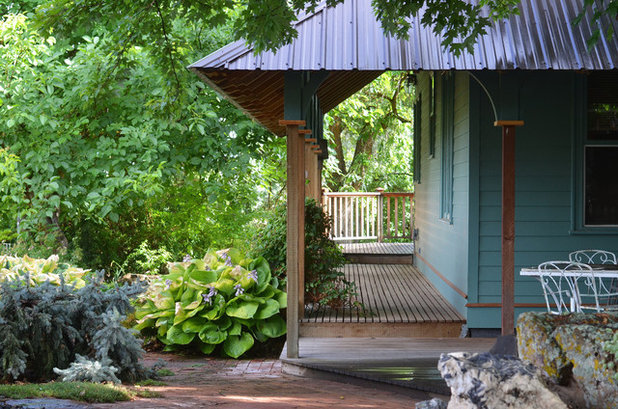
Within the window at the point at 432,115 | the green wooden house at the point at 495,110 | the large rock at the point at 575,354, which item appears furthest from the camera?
the window at the point at 432,115

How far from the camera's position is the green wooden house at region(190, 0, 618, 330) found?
658 centimetres

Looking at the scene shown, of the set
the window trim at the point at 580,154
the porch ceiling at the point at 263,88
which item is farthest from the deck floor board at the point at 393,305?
the porch ceiling at the point at 263,88

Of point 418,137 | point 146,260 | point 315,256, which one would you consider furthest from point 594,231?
point 146,260

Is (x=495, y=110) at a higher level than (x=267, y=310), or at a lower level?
higher

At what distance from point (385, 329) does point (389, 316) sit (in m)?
0.31

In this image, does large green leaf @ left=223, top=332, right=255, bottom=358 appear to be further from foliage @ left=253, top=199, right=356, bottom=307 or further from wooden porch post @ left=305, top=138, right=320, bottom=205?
wooden porch post @ left=305, top=138, right=320, bottom=205

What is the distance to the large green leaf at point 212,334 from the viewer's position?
834 centimetres

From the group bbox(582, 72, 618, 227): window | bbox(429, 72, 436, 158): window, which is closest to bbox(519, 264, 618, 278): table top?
bbox(582, 72, 618, 227): window

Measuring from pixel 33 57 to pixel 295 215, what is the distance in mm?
6497

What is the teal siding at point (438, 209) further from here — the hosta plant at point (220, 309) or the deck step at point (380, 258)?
the hosta plant at point (220, 309)

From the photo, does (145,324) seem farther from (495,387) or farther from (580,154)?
(495,387)

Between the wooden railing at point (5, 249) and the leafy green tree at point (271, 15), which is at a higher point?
the leafy green tree at point (271, 15)

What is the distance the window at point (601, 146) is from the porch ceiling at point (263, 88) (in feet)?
7.76

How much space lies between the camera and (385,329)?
8086 mm
